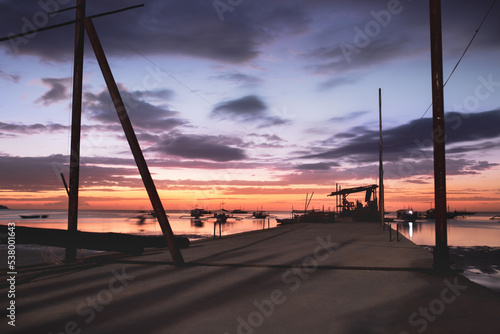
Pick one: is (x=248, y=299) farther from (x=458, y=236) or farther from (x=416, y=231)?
(x=416, y=231)

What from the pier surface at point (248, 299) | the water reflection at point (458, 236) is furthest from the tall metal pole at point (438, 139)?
the water reflection at point (458, 236)

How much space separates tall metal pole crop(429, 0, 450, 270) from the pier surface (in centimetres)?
69

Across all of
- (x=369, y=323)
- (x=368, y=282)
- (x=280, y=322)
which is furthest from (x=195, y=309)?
(x=368, y=282)

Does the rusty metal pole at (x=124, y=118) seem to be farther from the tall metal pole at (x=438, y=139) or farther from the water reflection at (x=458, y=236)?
the water reflection at (x=458, y=236)

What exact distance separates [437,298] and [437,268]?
314cm

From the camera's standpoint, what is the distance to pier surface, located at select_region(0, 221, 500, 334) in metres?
5.58

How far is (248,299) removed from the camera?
23.4ft

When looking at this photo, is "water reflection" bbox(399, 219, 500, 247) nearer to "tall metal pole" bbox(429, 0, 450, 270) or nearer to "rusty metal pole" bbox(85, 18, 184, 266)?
"tall metal pole" bbox(429, 0, 450, 270)

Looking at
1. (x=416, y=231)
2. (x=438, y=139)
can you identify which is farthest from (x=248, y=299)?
(x=416, y=231)

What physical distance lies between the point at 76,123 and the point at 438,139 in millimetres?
11159

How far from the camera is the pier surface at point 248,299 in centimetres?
558

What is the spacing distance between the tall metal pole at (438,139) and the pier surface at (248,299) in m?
0.69

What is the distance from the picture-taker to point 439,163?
1016 centimetres

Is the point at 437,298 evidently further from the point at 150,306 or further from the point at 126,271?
the point at 126,271
